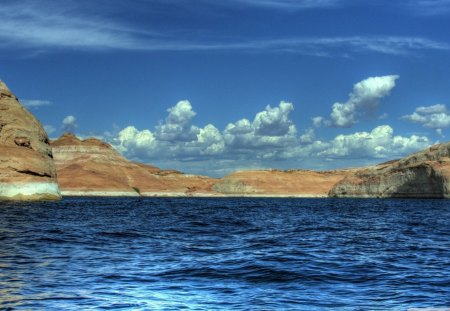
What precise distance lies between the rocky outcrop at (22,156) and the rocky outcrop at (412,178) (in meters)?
101

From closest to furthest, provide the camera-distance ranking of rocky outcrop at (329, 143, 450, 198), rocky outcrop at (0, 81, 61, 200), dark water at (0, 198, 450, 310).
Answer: dark water at (0, 198, 450, 310) < rocky outcrop at (0, 81, 61, 200) < rocky outcrop at (329, 143, 450, 198)

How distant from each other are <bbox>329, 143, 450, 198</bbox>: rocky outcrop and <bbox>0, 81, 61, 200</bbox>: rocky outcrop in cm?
10070

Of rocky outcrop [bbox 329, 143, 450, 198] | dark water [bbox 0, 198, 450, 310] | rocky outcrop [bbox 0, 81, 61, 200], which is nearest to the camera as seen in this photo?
dark water [bbox 0, 198, 450, 310]

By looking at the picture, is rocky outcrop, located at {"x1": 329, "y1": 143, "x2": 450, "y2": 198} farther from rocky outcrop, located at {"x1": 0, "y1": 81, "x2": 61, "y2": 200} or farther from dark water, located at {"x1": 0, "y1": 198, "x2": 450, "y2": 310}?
dark water, located at {"x1": 0, "y1": 198, "x2": 450, "y2": 310}

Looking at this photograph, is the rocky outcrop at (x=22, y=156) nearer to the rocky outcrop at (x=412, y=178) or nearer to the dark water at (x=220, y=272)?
the dark water at (x=220, y=272)

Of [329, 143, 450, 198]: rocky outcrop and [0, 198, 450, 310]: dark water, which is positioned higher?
[329, 143, 450, 198]: rocky outcrop

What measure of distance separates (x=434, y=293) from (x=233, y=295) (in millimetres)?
5523

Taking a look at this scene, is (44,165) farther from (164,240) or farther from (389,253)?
(389,253)

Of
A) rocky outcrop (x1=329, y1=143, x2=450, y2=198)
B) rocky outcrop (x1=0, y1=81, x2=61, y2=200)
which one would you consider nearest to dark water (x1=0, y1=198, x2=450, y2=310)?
rocky outcrop (x1=0, y1=81, x2=61, y2=200)

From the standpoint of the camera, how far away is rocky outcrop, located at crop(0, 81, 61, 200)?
8106 centimetres

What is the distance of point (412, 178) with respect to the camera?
16425 cm

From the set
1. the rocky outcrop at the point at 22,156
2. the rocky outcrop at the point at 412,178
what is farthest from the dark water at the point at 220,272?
the rocky outcrop at the point at 412,178

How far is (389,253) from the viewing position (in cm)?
2541

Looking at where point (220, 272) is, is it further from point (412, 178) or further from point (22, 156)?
point (412, 178)
